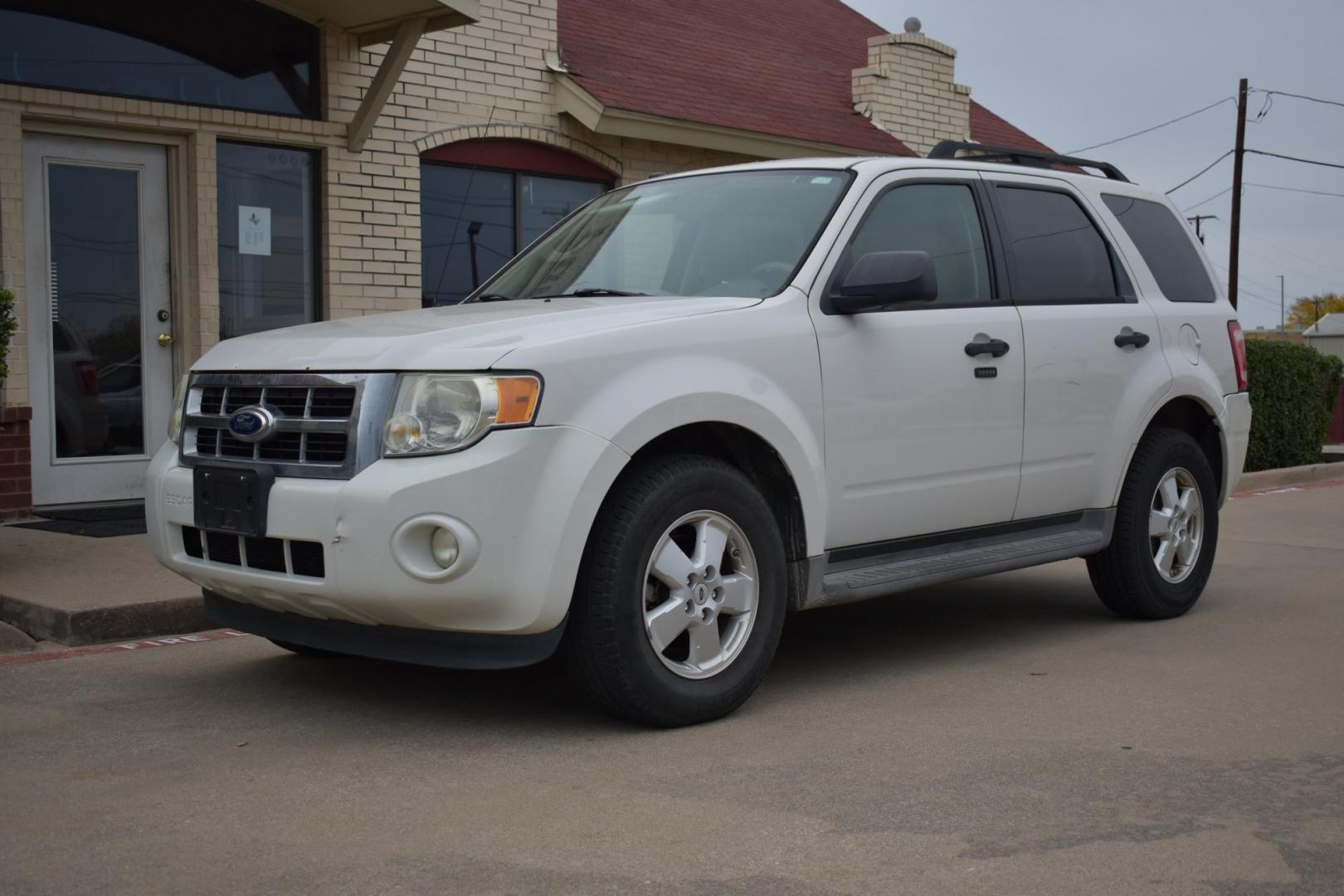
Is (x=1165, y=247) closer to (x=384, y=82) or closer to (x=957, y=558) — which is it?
(x=957, y=558)

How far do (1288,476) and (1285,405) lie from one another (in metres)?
1.31

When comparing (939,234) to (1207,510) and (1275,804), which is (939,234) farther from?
(1275,804)

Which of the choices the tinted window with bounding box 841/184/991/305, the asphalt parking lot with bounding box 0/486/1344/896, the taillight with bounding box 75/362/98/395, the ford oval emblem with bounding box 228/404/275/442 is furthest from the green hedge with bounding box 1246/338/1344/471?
the ford oval emblem with bounding box 228/404/275/442

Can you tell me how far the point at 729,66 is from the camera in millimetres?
14734

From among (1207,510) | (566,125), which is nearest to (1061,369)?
(1207,510)

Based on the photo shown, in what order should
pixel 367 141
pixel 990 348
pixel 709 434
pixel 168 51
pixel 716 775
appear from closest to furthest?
pixel 716 775, pixel 709 434, pixel 990 348, pixel 168 51, pixel 367 141

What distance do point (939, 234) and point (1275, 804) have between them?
2.73 metres

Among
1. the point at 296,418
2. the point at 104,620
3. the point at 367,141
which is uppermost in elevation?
the point at 367,141

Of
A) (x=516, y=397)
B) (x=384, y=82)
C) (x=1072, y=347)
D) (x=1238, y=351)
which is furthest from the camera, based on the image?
(x=384, y=82)

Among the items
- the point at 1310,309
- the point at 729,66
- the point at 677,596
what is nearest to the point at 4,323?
the point at 677,596

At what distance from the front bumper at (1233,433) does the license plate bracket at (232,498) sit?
14.8ft

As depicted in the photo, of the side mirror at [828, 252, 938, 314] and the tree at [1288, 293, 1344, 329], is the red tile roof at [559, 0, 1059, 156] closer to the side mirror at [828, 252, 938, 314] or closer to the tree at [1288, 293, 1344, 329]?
the side mirror at [828, 252, 938, 314]

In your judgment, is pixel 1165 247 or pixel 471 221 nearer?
pixel 1165 247

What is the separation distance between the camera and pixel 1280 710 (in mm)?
5305
